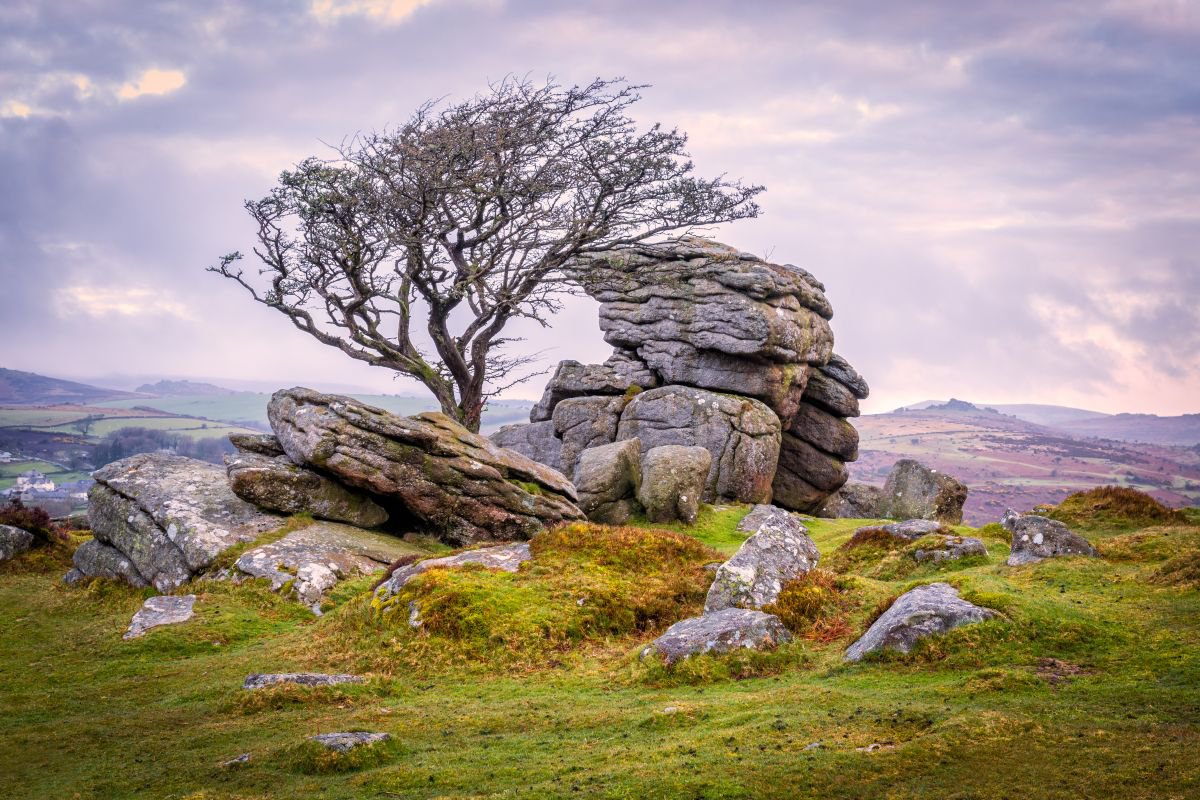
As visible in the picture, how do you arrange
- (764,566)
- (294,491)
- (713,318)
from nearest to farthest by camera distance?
(764,566) < (294,491) < (713,318)

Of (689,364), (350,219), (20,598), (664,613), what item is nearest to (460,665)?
(664,613)

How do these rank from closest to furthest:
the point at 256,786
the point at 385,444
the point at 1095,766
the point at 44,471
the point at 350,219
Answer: the point at 1095,766
the point at 256,786
the point at 385,444
the point at 350,219
the point at 44,471

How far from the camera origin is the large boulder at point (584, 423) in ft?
144

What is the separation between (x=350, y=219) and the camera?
3775cm

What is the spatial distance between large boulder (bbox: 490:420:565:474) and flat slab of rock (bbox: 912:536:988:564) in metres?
25.0

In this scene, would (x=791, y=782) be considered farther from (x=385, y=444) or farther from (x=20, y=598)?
(x=20, y=598)

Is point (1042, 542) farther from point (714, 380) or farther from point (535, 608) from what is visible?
point (714, 380)

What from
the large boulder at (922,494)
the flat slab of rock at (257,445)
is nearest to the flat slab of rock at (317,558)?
the flat slab of rock at (257,445)

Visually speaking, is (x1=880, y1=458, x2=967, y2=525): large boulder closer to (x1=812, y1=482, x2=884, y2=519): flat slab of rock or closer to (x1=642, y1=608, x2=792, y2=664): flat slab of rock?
(x1=812, y1=482, x2=884, y2=519): flat slab of rock

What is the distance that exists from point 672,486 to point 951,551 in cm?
1412

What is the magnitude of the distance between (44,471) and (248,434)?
3733 inches

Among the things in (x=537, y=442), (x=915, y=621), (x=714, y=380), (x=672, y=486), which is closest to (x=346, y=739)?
(x=915, y=621)

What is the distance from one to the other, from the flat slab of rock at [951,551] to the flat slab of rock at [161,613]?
18181 millimetres

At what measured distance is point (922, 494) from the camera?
1634 inches
